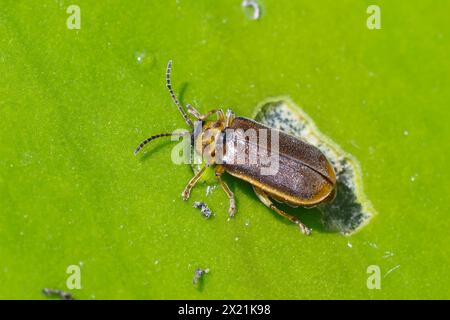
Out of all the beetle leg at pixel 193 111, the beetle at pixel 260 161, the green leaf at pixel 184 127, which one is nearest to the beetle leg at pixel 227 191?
the beetle at pixel 260 161

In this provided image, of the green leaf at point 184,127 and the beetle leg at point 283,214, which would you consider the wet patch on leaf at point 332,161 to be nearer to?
the green leaf at point 184,127

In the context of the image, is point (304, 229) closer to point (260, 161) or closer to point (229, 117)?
point (260, 161)

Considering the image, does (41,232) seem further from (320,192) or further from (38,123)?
(320,192)

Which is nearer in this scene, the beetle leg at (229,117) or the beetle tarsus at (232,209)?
the beetle tarsus at (232,209)

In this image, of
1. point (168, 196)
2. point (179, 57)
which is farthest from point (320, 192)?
point (179, 57)

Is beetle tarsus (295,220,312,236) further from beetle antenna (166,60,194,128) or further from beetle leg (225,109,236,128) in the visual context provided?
beetle antenna (166,60,194,128)

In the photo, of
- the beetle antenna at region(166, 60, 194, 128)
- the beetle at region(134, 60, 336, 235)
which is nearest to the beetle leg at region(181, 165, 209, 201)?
the beetle at region(134, 60, 336, 235)

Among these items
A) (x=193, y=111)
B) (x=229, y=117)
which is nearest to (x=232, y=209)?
(x=229, y=117)

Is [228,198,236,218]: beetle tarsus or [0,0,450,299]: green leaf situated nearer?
[0,0,450,299]: green leaf
